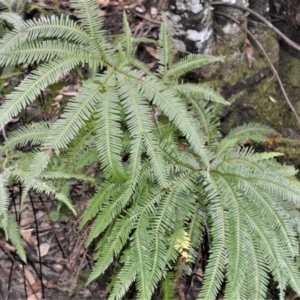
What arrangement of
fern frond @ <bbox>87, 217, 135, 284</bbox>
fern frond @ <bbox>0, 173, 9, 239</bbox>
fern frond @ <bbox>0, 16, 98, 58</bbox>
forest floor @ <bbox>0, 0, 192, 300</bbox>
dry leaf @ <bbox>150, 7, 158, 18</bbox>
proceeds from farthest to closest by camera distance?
dry leaf @ <bbox>150, 7, 158, 18</bbox> < forest floor @ <bbox>0, 0, 192, 300</bbox> < fern frond @ <bbox>87, 217, 135, 284</bbox> < fern frond @ <bbox>0, 16, 98, 58</bbox> < fern frond @ <bbox>0, 173, 9, 239</bbox>

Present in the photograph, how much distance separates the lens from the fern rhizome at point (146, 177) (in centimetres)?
213

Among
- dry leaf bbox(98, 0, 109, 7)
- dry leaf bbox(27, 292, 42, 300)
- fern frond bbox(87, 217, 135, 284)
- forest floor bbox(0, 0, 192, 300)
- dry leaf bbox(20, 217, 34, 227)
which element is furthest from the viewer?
dry leaf bbox(98, 0, 109, 7)

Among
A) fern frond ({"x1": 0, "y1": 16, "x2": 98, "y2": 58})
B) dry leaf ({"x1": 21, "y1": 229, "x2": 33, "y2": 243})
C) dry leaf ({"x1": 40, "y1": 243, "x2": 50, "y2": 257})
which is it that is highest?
fern frond ({"x1": 0, "y1": 16, "x2": 98, "y2": 58})

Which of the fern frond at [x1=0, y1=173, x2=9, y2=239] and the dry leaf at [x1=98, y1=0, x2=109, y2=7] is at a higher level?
the dry leaf at [x1=98, y1=0, x2=109, y2=7]

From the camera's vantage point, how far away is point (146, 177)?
2309 mm

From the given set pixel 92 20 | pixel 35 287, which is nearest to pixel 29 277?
pixel 35 287

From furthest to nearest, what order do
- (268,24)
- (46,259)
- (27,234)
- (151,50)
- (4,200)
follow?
(151,50) < (27,234) < (46,259) < (268,24) < (4,200)

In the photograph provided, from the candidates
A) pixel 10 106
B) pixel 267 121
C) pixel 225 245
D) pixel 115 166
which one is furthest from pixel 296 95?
pixel 10 106

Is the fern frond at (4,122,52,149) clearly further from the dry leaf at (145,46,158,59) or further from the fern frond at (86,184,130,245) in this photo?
the dry leaf at (145,46,158,59)

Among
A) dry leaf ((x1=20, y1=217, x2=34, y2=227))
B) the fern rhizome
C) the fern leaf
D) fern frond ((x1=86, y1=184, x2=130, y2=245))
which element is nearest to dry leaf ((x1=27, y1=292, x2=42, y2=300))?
dry leaf ((x1=20, y1=217, x2=34, y2=227))

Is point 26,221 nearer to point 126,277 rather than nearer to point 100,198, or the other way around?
point 100,198

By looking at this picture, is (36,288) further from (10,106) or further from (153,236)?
(10,106)

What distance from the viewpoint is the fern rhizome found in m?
2.13

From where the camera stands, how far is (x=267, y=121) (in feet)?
10.4
